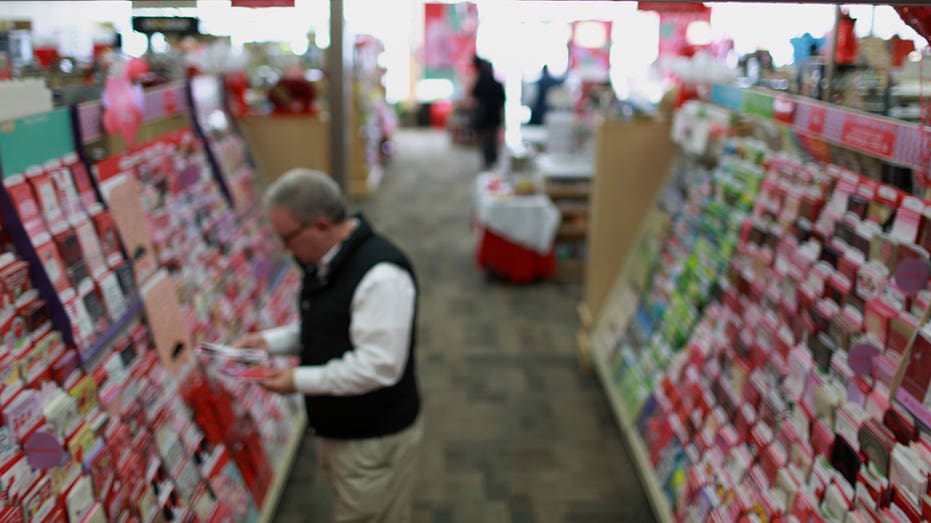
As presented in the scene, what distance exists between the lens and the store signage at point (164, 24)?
2443 mm

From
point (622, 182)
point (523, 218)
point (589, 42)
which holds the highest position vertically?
point (589, 42)

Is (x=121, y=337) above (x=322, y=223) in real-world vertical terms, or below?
below

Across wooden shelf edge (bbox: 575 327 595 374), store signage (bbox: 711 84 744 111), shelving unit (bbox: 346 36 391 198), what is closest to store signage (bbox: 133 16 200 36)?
store signage (bbox: 711 84 744 111)

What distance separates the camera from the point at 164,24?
2.54 m

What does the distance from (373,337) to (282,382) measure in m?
0.36

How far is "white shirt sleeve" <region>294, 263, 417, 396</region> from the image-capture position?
224cm

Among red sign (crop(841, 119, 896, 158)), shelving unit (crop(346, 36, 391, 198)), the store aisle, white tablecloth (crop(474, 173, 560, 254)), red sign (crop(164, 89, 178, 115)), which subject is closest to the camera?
red sign (crop(841, 119, 896, 158))

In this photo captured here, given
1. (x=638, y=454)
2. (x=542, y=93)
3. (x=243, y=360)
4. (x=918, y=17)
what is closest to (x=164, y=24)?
(x=243, y=360)

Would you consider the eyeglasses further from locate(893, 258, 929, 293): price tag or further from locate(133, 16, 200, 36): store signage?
locate(893, 258, 929, 293): price tag

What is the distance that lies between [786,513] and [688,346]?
3.76 feet

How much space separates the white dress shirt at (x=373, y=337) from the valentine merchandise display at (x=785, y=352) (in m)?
1.21

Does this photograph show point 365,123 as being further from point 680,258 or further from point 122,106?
point 122,106

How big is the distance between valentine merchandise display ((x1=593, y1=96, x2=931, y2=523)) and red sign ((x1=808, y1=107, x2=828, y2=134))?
0.41ft

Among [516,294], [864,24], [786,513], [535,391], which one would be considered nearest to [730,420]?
[786,513]
